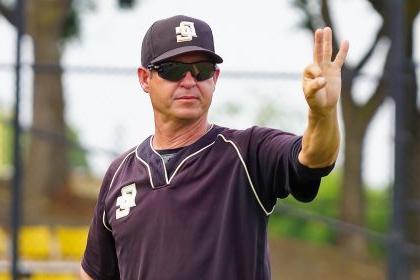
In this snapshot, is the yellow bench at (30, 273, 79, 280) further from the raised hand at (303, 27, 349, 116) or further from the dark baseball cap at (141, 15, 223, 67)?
the raised hand at (303, 27, 349, 116)

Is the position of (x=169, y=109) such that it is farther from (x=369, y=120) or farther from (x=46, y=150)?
(x=46, y=150)

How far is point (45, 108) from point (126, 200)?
11012mm

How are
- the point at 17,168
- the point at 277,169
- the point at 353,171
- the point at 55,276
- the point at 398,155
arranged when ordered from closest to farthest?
1. the point at 277,169
2. the point at 17,168
3. the point at 398,155
4. the point at 55,276
5. the point at 353,171

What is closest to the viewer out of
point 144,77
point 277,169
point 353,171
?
point 277,169

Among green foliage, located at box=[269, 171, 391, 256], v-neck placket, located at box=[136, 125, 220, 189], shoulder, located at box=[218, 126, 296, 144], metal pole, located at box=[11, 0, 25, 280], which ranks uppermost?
shoulder, located at box=[218, 126, 296, 144]

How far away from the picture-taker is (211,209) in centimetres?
326

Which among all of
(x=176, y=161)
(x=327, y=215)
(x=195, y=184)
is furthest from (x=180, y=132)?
(x=327, y=215)

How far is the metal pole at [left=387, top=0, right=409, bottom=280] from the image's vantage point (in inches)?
330

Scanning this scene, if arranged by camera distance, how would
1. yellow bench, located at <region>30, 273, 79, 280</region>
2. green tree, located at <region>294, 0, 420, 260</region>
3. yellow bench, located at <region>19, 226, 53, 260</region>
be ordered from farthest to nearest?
green tree, located at <region>294, 0, 420, 260</region>
yellow bench, located at <region>19, 226, 53, 260</region>
yellow bench, located at <region>30, 273, 79, 280</region>

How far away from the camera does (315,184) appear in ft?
10.1

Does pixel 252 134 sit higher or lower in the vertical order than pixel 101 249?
higher

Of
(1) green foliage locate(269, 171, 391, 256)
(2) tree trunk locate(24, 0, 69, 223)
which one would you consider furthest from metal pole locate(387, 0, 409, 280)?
(2) tree trunk locate(24, 0, 69, 223)

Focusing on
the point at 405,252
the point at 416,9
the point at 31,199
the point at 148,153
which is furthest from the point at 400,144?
the point at 31,199

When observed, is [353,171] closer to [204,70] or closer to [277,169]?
[204,70]
